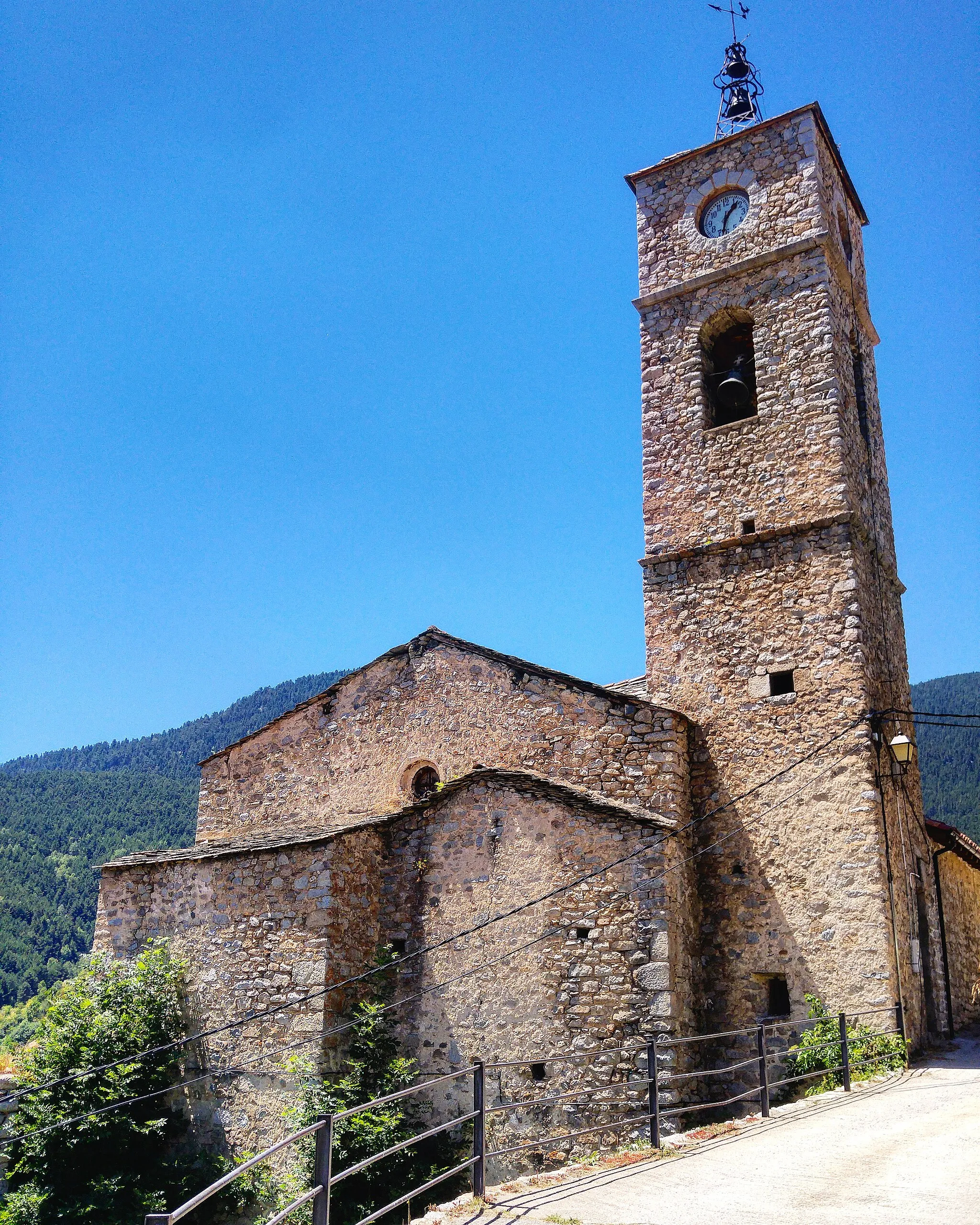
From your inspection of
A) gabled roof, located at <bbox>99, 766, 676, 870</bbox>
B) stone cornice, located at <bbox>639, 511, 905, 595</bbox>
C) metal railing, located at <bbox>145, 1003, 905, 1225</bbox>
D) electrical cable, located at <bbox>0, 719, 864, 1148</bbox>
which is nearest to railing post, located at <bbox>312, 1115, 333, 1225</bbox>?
metal railing, located at <bbox>145, 1003, 905, 1225</bbox>

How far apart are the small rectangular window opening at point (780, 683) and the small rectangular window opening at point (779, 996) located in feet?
11.7

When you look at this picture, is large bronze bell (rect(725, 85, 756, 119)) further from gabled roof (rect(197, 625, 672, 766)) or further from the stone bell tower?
gabled roof (rect(197, 625, 672, 766))

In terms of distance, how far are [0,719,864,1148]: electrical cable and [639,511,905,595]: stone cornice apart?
2.71m

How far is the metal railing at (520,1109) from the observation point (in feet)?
18.3

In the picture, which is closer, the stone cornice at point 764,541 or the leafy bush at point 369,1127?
the leafy bush at point 369,1127

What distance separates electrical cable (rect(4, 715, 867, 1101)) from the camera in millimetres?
12117

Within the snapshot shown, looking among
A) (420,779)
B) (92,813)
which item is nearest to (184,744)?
(92,813)

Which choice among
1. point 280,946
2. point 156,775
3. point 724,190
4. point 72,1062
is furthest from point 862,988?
point 156,775

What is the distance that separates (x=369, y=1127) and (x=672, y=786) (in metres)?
5.34

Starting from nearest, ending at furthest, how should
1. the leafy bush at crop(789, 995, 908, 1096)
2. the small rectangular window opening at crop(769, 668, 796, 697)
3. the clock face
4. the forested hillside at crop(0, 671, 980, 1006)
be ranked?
the leafy bush at crop(789, 995, 908, 1096) → the small rectangular window opening at crop(769, 668, 796, 697) → the clock face → the forested hillside at crop(0, 671, 980, 1006)

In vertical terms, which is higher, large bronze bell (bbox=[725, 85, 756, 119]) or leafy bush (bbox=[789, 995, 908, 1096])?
large bronze bell (bbox=[725, 85, 756, 119])

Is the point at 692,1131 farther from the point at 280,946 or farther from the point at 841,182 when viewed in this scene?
the point at 841,182

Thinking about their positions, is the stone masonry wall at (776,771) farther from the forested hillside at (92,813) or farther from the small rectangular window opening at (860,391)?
the forested hillside at (92,813)

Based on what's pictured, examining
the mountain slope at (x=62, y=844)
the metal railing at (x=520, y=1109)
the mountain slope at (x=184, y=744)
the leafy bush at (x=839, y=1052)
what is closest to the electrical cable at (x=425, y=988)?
the metal railing at (x=520, y=1109)
